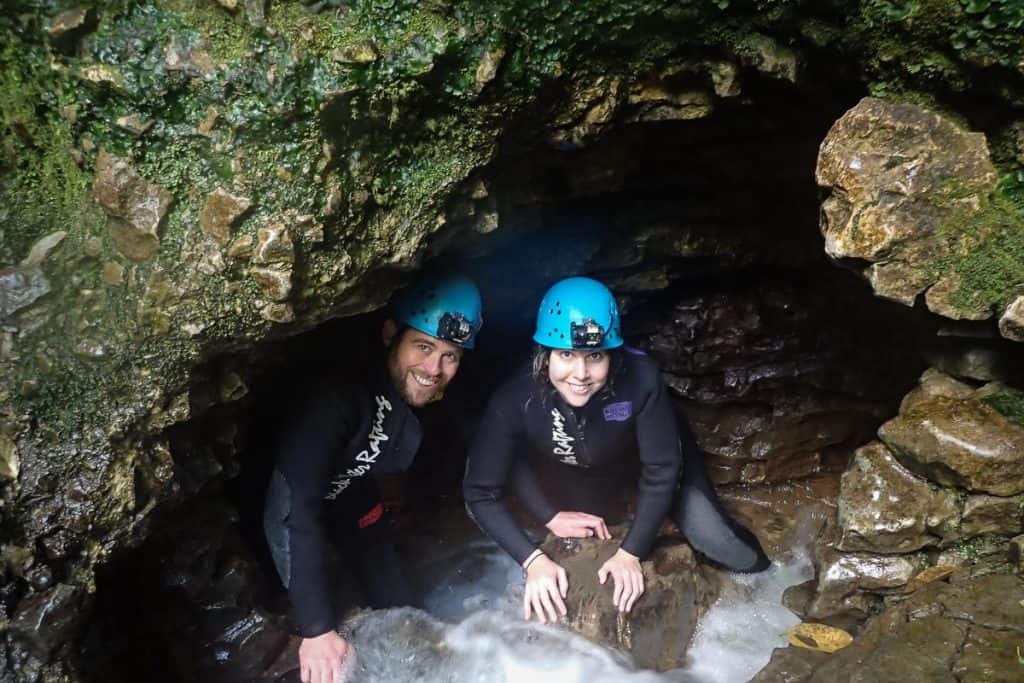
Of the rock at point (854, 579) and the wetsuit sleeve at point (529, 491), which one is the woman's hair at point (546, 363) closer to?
the wetsuit sleeve at point (529, 491)

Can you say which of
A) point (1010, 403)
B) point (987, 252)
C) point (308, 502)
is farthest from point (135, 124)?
point (1010, 403)

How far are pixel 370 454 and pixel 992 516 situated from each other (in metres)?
2.91

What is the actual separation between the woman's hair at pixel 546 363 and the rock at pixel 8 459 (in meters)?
2.35

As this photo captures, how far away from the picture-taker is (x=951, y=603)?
10.5 feet

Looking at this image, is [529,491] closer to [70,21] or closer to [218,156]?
[218,156]

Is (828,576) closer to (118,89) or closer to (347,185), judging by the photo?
(347,185)

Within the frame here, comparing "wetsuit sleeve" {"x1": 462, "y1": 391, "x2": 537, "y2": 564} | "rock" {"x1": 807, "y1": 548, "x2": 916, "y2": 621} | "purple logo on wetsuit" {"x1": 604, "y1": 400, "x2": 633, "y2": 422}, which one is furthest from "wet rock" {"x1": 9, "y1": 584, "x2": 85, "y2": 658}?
"rock" {"x1": 807, "y1": 548, "x2": 916, "y2": 621}

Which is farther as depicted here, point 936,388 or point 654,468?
point 654,468

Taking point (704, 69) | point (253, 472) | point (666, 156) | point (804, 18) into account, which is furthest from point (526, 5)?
point (253, 472)

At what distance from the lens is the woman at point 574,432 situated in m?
3.83

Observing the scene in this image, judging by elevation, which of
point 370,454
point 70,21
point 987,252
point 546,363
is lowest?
point 370,454

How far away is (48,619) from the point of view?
2.69 m

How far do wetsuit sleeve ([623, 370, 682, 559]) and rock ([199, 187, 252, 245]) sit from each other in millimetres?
2334

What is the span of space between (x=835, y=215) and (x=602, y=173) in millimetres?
1216
